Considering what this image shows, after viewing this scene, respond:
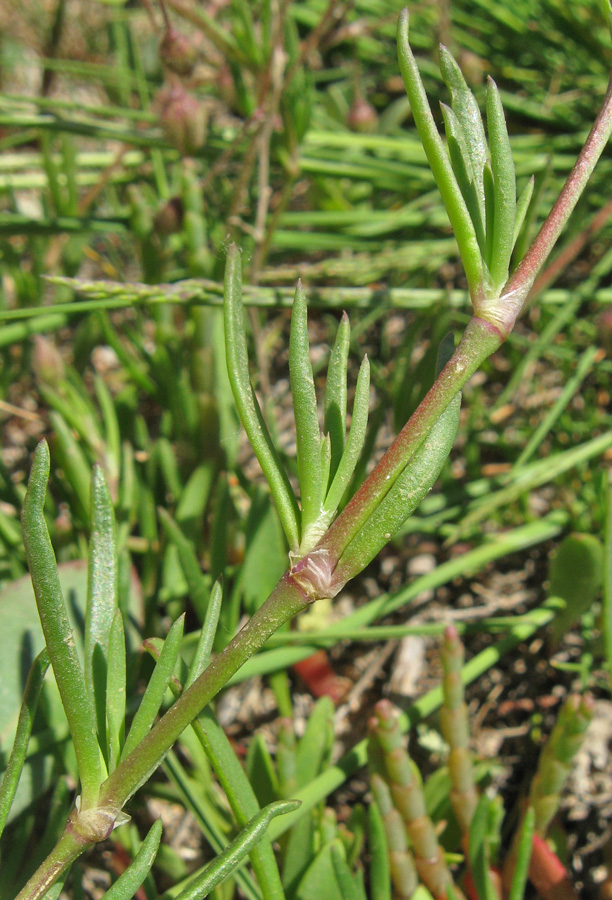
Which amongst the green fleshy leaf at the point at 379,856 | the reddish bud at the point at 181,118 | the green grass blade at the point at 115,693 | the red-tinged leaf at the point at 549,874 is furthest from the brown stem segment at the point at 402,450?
the reddish bud at the point at 181,118

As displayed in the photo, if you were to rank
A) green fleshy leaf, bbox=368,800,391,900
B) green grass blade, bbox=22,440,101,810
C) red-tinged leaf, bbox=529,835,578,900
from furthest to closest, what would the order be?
1. red-tinged leaf, bbox=529,835,578,900
2. green fleshy leaf, bbox=368,800,391,900
3. green grass blade, bbox=22,440,101,810

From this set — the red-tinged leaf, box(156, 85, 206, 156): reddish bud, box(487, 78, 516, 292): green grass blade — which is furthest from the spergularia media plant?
box(156, 85, 206, 156): reddish bud

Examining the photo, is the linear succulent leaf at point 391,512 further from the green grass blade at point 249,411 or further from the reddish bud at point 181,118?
the reddish bud at point 181,118

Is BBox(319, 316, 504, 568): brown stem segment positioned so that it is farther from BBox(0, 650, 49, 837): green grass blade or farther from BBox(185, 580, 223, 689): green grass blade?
BBox(0, 650, 49, 837): green grass blade

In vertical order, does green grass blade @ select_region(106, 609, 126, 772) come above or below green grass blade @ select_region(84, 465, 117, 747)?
below

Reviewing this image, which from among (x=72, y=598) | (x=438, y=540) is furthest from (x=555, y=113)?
(x=72, y=598)

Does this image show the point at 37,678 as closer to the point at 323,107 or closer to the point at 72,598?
the point at 72,598

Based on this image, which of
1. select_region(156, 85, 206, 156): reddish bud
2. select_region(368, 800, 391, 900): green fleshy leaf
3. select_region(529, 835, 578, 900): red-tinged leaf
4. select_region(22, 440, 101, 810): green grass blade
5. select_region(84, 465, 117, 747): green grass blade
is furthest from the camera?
select_region(156, 85, 206, 156): reddish bud
